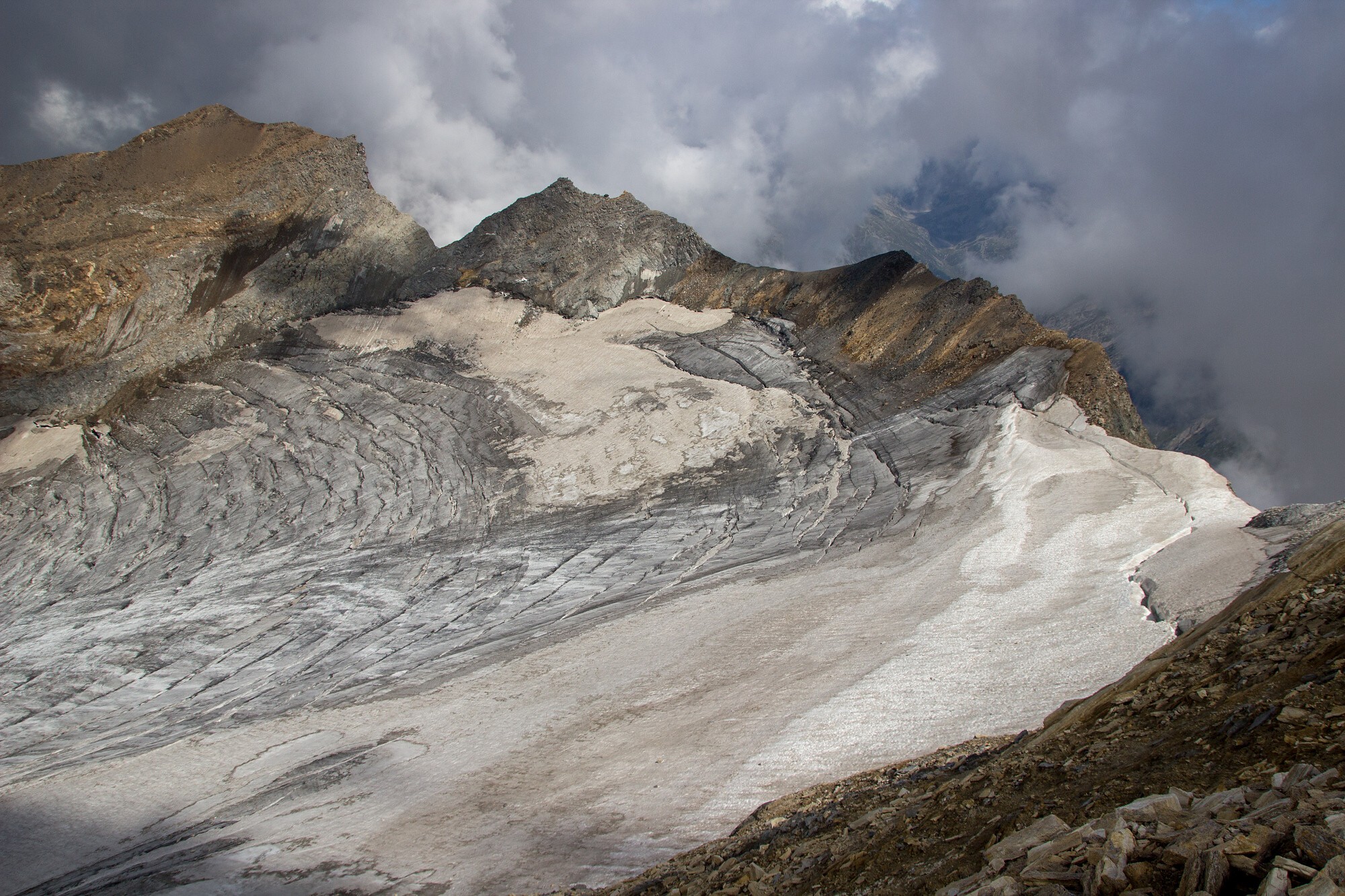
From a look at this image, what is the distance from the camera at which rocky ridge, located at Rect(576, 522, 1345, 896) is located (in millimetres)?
3436

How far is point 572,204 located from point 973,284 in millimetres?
16039

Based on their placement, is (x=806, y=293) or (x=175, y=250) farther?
(x=806, y=293)

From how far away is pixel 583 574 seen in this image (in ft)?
60.1

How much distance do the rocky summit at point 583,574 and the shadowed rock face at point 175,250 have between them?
5.5 inches

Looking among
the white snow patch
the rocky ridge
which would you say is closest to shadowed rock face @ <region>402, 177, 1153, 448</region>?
the white snow patch

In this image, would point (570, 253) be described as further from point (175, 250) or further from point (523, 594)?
point (523, 594)

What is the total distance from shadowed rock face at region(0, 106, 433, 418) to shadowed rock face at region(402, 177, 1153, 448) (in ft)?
10.8

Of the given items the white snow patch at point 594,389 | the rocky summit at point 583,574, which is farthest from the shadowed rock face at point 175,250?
the white snow patch at point 594,389

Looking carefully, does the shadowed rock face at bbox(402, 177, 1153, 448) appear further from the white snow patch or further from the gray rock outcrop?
the white snow patch

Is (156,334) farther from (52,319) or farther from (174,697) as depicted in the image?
(174,697)

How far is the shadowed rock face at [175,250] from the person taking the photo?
87.0 feet

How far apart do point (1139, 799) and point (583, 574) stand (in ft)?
47.8

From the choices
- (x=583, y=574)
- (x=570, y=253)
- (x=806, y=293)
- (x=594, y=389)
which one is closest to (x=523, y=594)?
(x=583, y=574)

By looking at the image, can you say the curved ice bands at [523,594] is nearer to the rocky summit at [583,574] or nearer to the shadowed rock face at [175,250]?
the rocky summit at [583,574]
